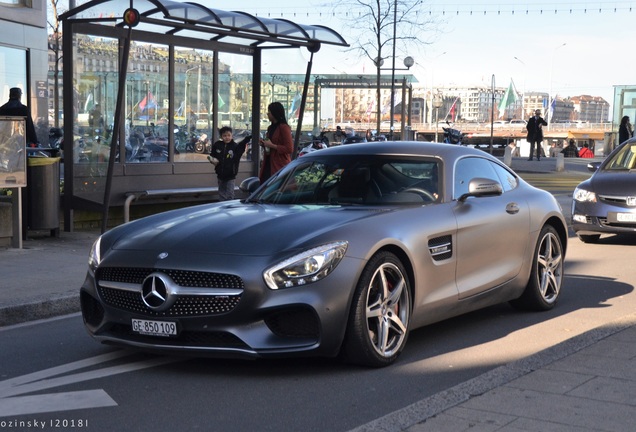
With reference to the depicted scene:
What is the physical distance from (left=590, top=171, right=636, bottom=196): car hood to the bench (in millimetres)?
5911

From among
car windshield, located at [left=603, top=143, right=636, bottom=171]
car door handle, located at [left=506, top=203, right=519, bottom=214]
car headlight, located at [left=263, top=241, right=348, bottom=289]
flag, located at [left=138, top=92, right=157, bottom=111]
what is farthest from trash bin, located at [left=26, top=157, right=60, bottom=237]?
car windshield, located at [left=603, top=143, right=636, bottom=171]

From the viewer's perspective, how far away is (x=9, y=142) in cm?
1195

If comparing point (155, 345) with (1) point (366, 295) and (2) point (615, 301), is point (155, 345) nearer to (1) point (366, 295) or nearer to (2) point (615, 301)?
(1) point (366, 295)

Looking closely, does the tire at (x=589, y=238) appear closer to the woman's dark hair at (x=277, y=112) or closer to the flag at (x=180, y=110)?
the woman's dark hair at (x=277, y=112)

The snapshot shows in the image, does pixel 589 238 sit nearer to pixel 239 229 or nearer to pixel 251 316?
pixel 239 229

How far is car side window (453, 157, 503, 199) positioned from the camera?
748 cm

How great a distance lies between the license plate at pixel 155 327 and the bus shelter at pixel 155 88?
709 centimetres

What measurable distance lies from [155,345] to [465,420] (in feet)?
6.84

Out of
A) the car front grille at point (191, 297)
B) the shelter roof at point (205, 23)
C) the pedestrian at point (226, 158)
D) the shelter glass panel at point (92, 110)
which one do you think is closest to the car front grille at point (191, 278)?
the car front grille at point (191, 297)

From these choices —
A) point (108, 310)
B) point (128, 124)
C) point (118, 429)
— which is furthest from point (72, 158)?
point (118, 429)

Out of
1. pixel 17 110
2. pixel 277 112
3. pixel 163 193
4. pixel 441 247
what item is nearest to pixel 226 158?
pixel 163 193

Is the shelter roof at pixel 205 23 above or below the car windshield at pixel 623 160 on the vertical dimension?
above

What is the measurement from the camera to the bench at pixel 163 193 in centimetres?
1414

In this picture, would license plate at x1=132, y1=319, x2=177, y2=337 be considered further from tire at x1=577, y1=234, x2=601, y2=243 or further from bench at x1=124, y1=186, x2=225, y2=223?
tire at x1=577, y1=234, x2=601, y2=243
